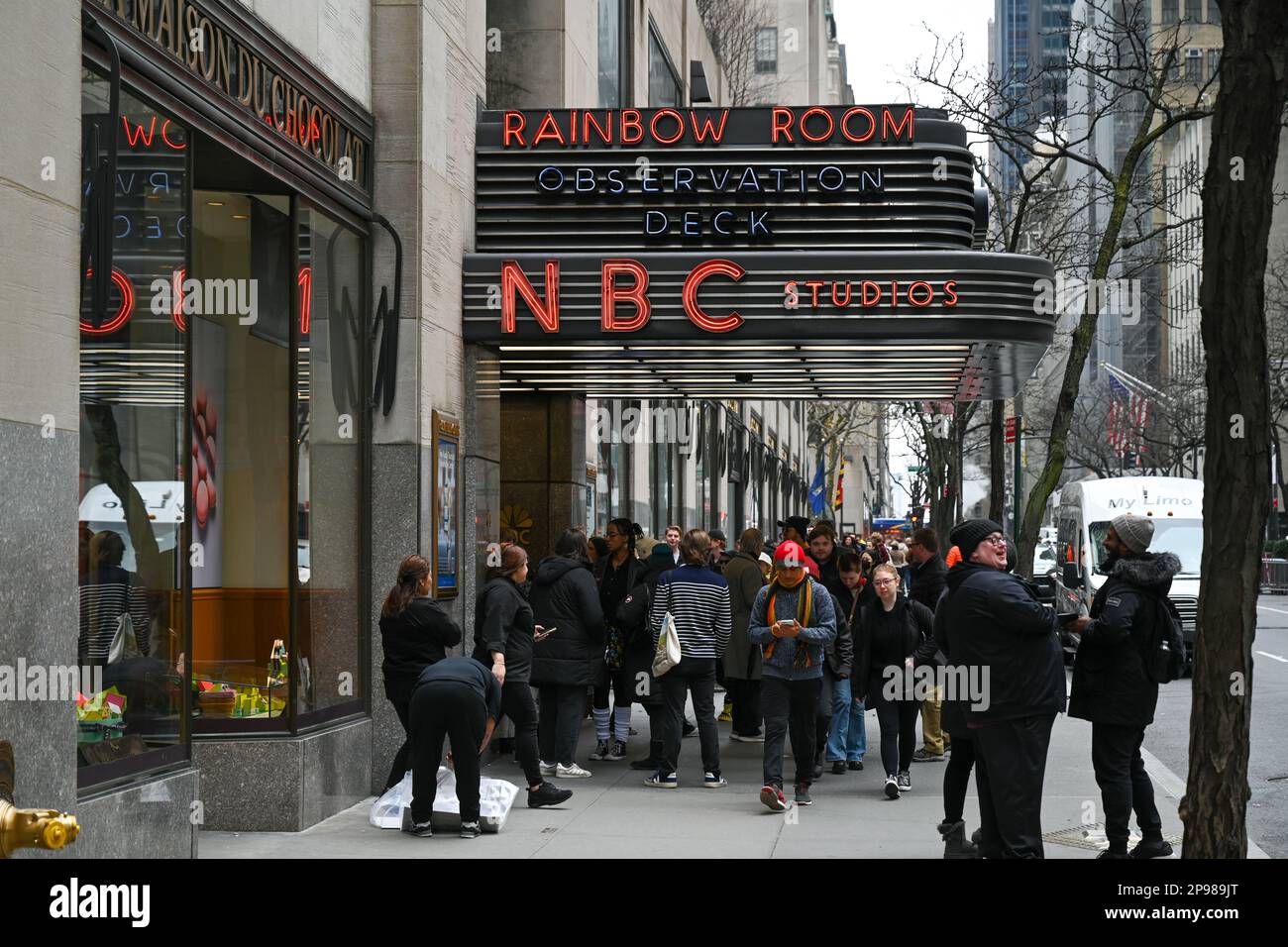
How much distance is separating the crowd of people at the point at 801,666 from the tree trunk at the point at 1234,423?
1.97m

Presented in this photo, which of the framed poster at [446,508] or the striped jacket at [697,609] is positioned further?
the framed poster at [446,508]

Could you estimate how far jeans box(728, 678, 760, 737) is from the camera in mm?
16328

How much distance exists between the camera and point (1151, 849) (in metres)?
9.62

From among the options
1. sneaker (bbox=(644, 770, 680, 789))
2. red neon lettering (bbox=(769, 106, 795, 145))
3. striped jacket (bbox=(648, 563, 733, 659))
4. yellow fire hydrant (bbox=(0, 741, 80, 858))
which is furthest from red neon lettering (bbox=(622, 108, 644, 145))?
yellow fire hydrant (bbox=(0, 741, 80, 858))

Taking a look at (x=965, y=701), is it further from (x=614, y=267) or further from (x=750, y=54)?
(x=750, y=54)

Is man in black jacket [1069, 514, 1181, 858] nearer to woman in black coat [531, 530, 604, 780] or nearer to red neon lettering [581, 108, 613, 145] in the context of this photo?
woman in black coat [531, 530, 604, 780]

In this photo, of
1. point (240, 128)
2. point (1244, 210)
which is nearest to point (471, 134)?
point (240, 128)

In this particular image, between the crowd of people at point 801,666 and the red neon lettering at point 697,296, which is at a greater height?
the red neon lettering at point 697,296

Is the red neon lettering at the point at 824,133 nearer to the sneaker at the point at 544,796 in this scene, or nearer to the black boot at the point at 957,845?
the sneaker at the point at 544,796

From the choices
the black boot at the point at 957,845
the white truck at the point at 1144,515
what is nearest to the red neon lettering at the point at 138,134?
the black boot at the point at 957,845

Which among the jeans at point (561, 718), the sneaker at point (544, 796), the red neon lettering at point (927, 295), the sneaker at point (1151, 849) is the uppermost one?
the red neon lettering at point (927, 295)

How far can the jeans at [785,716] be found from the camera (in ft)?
38.7

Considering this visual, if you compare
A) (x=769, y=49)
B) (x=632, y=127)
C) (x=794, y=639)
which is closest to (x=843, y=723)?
(x=794, y=639)

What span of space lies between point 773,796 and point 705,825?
657 mm
